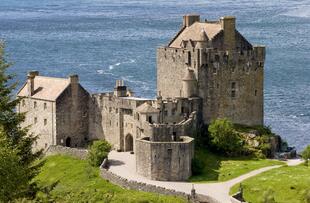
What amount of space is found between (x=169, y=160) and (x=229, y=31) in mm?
18505

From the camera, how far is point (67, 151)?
302 feet

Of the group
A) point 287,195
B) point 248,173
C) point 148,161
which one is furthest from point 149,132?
point 287,195

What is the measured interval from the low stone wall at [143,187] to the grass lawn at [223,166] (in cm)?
495

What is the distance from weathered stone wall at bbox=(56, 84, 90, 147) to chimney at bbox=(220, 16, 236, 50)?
1639cm

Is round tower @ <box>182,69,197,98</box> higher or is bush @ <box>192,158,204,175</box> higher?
round tower @ <box>182,69,197,98</box>

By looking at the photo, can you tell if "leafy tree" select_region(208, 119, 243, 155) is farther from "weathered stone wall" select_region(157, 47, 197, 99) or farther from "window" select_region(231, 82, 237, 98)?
"weathered stone wall" select_region(157, 47, 197, 99)

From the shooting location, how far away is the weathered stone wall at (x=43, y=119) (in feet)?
309

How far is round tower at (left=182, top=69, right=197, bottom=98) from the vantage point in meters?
89.8

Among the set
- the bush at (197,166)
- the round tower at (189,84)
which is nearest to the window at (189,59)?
the round tower at (189,84)

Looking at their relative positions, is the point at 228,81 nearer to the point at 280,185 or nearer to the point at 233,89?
the point at 233,89

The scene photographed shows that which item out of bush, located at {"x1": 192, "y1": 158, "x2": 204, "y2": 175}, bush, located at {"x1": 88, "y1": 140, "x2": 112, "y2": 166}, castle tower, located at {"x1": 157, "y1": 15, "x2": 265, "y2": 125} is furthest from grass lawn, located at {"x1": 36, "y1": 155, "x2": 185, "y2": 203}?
castle tower, located at {"x1": 157, "y1": 15, "x2": 265, "y2": 125}

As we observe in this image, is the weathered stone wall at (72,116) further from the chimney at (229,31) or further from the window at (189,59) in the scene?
the chimney at (229,31)

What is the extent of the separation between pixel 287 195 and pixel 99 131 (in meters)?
28.8

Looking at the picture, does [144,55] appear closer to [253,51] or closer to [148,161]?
[253,51]
